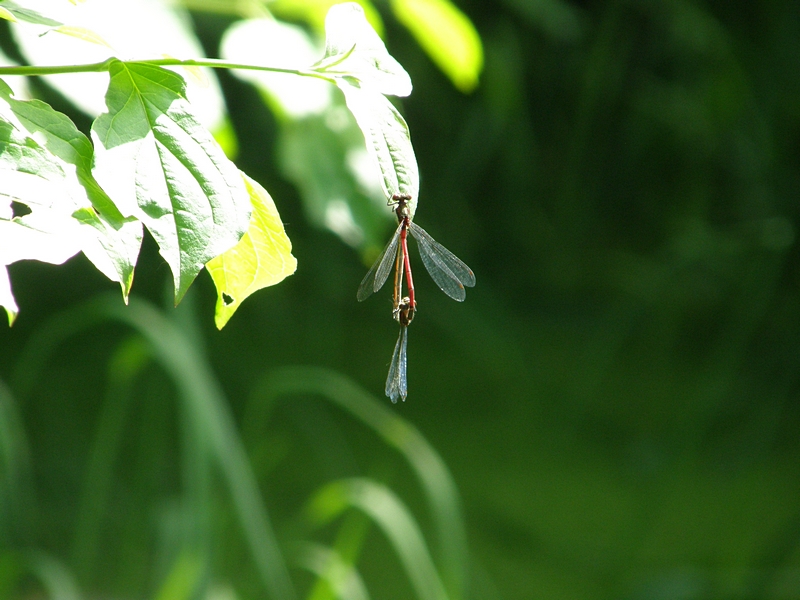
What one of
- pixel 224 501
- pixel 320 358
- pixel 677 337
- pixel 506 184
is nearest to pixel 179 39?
pixel 224 501

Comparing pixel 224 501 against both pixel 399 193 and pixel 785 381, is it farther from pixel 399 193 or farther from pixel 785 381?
pixel 399 193

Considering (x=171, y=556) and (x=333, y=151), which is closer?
(x=333, y=151)

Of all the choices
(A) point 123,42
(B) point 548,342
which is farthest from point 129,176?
(B) point 548,342

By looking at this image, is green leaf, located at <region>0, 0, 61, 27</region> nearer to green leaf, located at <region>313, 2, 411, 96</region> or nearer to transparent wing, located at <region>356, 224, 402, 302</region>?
green leaf, located at <region>313, 2, 411, 96</region>

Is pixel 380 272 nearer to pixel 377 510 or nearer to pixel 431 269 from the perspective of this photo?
pixel 431 269

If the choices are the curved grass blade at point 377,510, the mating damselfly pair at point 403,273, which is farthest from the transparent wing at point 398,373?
the curved grass blade at point 377,510
